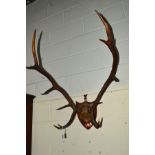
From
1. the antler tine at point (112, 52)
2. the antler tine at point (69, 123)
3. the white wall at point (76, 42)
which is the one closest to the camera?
the antler tine at point (112, 52)

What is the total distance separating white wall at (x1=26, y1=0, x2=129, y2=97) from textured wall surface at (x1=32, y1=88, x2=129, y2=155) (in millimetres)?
89

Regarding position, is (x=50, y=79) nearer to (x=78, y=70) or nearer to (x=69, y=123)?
(x=78, y=70)

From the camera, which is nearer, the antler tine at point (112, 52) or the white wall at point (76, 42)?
the antler tine at point (112, 52)

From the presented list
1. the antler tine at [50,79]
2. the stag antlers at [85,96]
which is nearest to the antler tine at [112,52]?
the stag antlers at [85,96]

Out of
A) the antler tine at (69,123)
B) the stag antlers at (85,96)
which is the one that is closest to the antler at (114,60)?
the stag antlers at (85,96)

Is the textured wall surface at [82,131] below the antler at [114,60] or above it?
below

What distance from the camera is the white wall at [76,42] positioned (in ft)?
6.34

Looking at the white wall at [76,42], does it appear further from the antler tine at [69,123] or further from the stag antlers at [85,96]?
the antler tine at [69,123]

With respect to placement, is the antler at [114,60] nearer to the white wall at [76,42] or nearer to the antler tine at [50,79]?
the white wall at [76,42]

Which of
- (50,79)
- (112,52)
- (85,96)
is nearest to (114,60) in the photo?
(112,52)

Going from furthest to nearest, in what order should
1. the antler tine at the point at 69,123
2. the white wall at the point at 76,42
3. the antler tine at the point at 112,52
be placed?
1. the antler tine at the point at 69,123
2. the white wall at the point at 76,42
3. the antler tine at the point at 112,52

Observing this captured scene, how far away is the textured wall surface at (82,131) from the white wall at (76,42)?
0.09 metres

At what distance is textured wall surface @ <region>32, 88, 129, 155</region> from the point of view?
182cm
